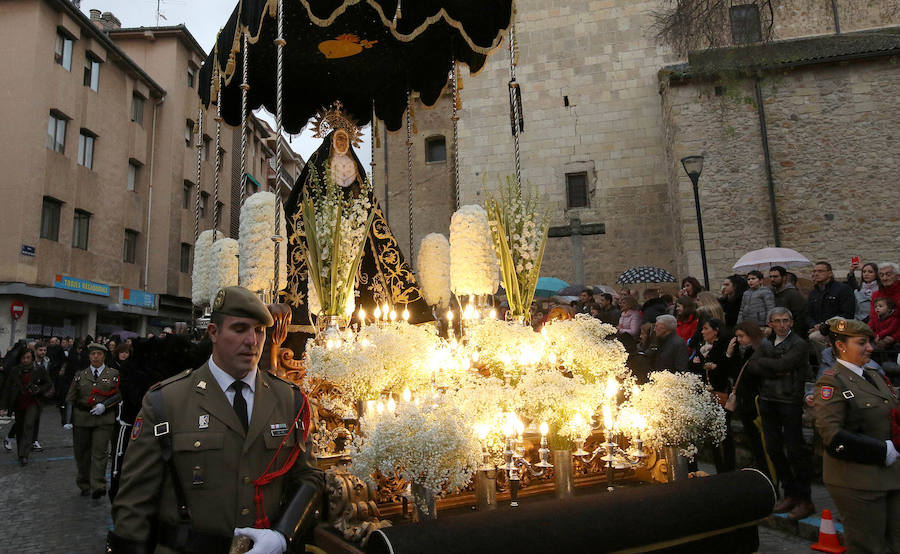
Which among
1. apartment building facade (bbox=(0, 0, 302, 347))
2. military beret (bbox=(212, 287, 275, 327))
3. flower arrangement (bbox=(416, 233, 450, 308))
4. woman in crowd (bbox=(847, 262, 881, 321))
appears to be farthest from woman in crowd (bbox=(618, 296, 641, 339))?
apartment building facade (bbox=(0, 0, 302, 347))

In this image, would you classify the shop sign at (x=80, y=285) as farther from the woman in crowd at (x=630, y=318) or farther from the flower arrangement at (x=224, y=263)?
the woman in crowd at (x=630, y=318)

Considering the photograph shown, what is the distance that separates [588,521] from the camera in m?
3.59

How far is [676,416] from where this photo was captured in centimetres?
468

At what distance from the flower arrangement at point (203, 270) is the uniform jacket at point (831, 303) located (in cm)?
857

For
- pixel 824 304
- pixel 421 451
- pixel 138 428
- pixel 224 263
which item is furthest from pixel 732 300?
pixel 138 428

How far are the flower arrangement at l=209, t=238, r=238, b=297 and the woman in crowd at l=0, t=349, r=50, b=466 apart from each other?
6.56 meters

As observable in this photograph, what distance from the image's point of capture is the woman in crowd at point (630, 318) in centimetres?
984

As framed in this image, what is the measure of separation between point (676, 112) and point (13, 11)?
74.7 feet

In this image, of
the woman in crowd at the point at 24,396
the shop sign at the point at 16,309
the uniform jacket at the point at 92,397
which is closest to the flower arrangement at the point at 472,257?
the uniform jacket at the point at 92,397

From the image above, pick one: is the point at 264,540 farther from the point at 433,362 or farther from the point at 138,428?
the point at 433,362

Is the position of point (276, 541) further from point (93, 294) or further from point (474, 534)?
point (93, 294)

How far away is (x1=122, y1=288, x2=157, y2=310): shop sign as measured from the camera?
2409cm

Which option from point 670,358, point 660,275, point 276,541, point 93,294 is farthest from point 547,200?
point 276,541

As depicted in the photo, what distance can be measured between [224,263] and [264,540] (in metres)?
4.69
